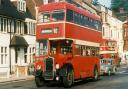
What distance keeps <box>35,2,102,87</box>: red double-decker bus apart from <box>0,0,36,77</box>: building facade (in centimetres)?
1490

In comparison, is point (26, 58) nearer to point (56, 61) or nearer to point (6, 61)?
point (6, 61)

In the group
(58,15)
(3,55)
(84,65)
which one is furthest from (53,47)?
(3,55)

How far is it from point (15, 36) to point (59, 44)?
21.9 meters

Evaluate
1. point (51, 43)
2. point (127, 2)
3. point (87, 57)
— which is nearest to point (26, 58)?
point (87, 57)

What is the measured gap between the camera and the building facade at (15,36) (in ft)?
152

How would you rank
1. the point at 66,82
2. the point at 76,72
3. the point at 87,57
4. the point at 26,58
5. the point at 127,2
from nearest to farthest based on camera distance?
the point at 66,82
the point at 76,72
the point at 87,57
the point at 26,58
the point at 127,2

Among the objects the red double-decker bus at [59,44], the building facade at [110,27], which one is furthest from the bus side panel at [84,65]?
the building facade at [110,27]

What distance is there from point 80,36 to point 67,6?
2856 millimetres

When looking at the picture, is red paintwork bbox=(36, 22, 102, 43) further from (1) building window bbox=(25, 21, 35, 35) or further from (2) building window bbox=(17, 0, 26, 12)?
(1) building window bbox=(25, 21, 35, 35)

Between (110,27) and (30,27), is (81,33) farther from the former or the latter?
(110,27)

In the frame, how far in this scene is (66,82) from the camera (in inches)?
1046

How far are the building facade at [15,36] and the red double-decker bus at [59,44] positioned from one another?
1490 centimetres

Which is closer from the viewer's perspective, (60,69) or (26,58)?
(60,69)

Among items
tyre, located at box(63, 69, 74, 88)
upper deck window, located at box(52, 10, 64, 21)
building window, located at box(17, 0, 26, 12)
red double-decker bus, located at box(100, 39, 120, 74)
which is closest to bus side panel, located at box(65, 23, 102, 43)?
upper deck window, located at box(52, 10, 64, 21)
